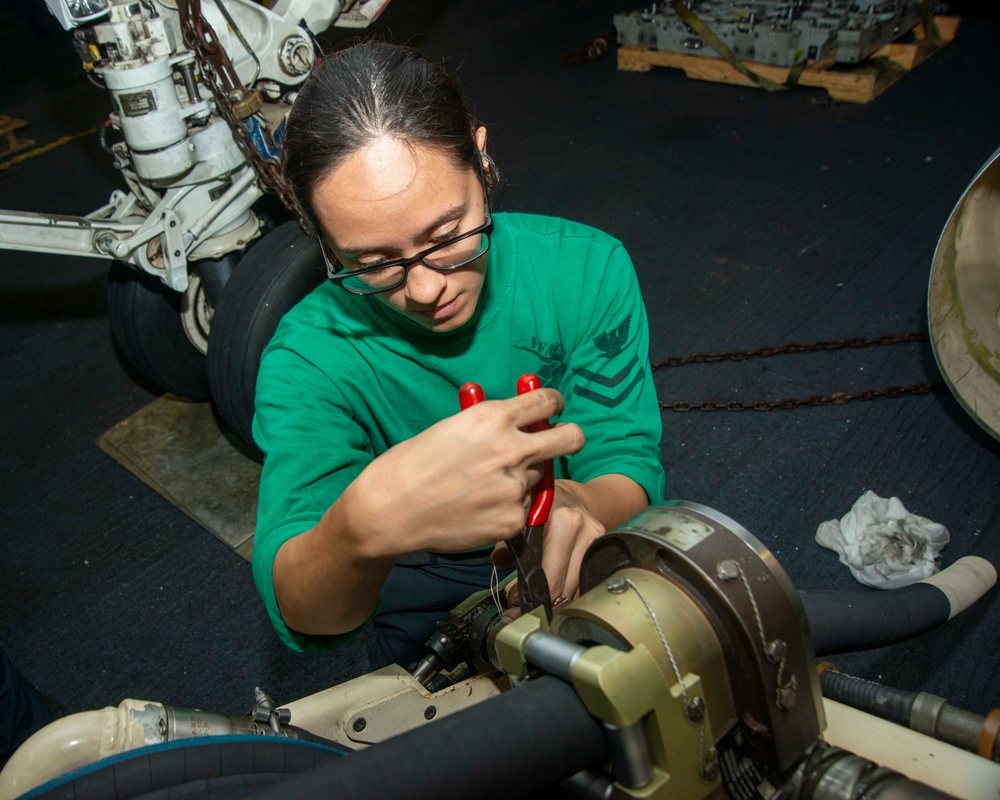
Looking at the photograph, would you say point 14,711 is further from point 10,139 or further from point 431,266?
point 10,139

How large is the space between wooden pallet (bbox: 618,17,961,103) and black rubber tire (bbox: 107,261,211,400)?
321 cm

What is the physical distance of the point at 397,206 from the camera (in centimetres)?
101

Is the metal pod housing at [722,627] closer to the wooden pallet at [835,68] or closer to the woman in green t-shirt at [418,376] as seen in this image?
the woman in green t-shirt at [418,376]

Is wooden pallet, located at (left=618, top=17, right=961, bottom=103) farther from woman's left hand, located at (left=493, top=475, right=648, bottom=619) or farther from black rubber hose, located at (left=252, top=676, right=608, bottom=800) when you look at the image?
black rubber hose, located at (left=252, top=676, right=608, bottom=800)

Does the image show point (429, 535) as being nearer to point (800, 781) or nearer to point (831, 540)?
point (800, 781)

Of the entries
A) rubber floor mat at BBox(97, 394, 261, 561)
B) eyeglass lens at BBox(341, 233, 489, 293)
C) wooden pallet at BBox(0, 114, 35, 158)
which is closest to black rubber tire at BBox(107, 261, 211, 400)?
rubber floor mat at BBox(97, 394, 261, 561)

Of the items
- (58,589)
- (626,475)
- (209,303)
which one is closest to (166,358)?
(209,303)

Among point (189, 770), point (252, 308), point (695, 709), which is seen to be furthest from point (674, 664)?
point (252, 308)

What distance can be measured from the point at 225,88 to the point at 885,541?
2.13 m

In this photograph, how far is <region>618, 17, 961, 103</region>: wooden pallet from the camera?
402 centimetres

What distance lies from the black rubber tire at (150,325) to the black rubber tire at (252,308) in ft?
1.21

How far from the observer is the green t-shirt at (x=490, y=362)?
3.95 feet

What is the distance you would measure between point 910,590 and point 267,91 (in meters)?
2.22

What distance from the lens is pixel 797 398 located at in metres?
2.49
